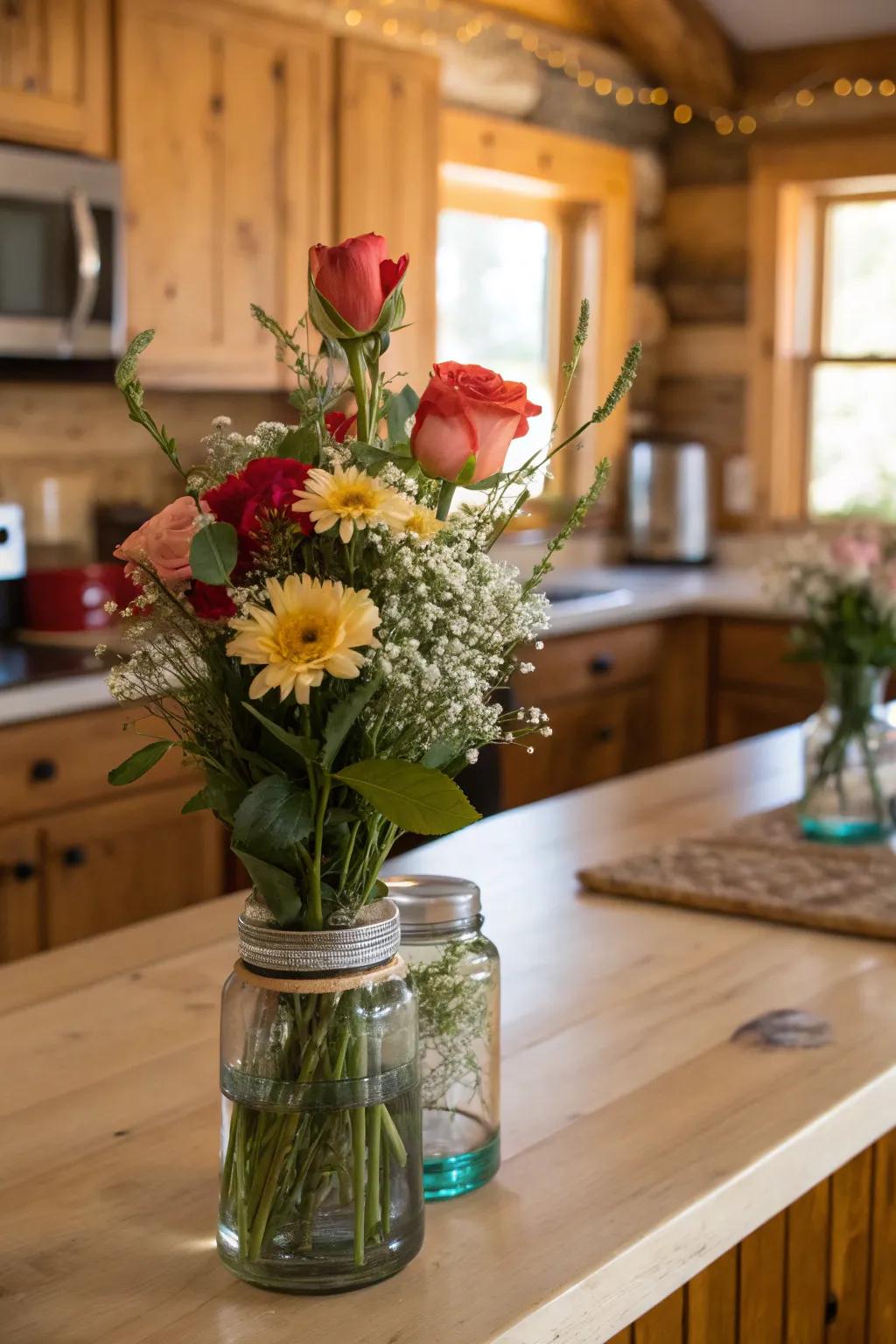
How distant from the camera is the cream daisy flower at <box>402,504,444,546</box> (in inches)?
35.3

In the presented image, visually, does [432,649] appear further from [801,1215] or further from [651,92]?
[651,92]

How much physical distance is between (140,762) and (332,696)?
0.13 metres

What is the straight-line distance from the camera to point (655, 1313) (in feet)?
3.62

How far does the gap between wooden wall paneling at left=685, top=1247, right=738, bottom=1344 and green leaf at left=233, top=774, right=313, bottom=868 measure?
493mm

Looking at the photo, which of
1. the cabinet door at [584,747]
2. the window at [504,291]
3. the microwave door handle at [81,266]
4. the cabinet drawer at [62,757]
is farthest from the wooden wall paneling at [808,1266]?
the window at [504,291]

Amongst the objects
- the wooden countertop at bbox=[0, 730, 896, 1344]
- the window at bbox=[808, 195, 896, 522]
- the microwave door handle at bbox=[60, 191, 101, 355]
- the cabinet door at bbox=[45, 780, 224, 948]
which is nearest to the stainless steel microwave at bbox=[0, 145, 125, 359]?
the microwave door handle at bbox=[60, 191, 101, 355]

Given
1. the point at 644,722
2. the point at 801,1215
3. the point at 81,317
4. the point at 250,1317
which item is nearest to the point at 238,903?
the point at 801,1215

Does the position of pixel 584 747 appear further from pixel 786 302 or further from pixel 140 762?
pixel 140 762

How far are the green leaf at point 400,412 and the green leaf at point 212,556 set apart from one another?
0.52 ft

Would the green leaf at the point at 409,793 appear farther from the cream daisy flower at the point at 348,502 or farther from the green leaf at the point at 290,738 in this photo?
the cream daisy flower at the point at 348,502

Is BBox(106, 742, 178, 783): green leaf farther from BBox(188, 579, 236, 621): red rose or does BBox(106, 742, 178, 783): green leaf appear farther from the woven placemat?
the woven placemat

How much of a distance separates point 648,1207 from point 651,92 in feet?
15.9

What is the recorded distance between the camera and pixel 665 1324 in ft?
3.67

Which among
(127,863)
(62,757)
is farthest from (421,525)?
(127,863)
